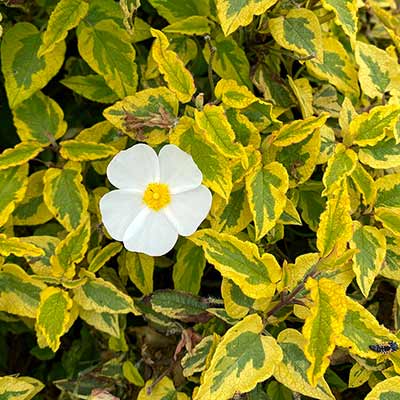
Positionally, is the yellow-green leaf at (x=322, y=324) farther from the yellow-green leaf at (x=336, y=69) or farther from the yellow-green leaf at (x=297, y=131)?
the yellow-green leaf at (x=336, y=69)

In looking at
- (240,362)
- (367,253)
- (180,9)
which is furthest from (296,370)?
(180,9)

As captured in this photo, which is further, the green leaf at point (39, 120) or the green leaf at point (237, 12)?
the green leaf at point (39, 120)

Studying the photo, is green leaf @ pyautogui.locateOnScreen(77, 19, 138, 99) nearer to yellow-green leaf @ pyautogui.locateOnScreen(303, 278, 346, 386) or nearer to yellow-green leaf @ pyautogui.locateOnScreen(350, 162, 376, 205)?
yellow-green leaf @ pyautogui.locateOnScreen(350, 162, 376, 205)

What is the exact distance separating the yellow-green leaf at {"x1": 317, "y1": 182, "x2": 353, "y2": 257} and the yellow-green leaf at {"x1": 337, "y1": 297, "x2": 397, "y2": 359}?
0.33ft

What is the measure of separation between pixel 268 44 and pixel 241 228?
1.42ft

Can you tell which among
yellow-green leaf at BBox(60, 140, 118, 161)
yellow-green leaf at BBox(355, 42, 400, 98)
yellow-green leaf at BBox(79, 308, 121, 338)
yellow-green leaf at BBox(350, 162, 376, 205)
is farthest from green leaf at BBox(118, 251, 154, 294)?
yellow-green leaf at BBox(355, 42, 400, 98)

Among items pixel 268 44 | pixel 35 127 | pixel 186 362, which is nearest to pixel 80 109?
pixel 35 127

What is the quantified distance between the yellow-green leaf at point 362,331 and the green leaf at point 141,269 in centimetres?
43

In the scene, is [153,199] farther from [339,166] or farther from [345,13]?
[345,13]

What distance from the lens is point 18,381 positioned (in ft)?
3.97

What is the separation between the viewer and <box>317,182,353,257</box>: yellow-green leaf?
1035 millimetres

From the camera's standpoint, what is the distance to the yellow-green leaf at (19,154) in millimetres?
1260

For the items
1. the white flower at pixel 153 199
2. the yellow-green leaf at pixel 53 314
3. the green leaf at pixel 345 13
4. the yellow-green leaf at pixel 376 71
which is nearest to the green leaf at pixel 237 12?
the green leaf at pixel 345 13

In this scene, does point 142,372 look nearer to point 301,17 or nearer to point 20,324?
point 20,324
